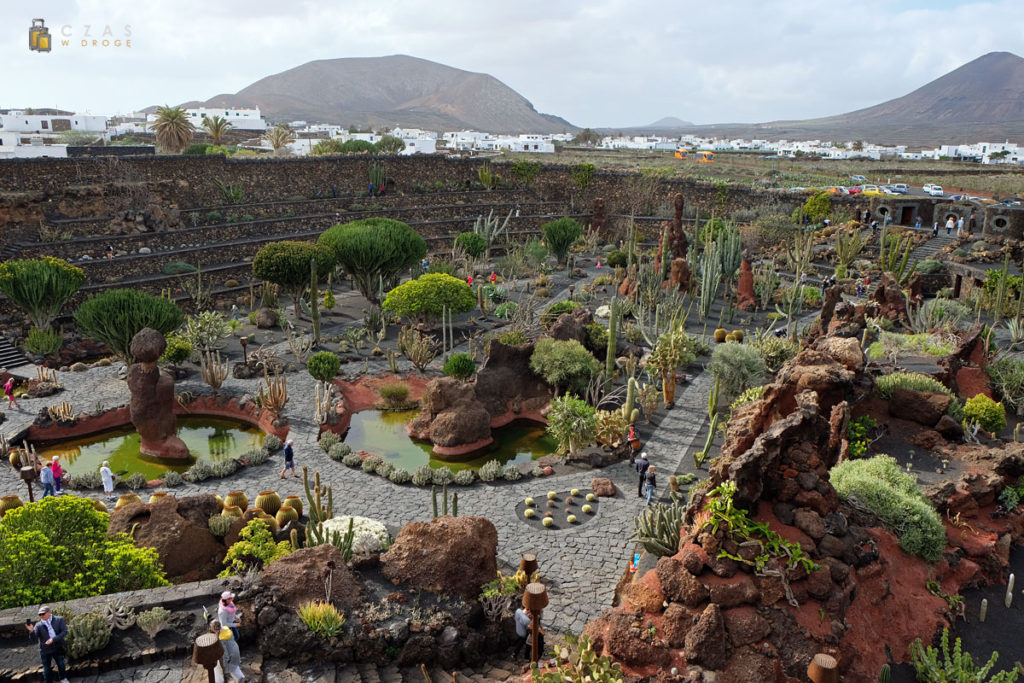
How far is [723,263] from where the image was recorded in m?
30.1

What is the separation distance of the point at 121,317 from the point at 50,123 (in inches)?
2570

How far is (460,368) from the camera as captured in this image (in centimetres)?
2022

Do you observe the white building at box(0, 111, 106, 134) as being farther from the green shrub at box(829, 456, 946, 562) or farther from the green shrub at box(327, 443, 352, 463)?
the green shrub at box(829, 456, 946, 562)

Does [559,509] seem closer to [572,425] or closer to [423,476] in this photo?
[572,425]

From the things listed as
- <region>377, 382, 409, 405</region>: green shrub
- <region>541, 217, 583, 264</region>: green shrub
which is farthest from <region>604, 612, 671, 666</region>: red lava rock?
<region>541, 217, 583, 264</region>: green shrub

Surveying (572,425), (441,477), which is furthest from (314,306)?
(572,425)

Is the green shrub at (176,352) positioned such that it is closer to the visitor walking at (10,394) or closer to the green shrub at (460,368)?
the visitor walking at (10,394)

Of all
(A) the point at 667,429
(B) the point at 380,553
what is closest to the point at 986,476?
(A) the point at 667,429

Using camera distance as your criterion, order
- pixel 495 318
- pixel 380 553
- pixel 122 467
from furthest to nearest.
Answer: pixel 495 318
pixel 122 467
pixel 380 553

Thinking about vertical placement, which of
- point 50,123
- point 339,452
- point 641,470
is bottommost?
point 339,452

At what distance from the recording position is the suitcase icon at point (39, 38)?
148 feet

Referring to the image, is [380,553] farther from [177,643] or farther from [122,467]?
[122,467]

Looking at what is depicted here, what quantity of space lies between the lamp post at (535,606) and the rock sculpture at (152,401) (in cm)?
1062

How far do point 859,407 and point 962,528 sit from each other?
3.87 m
